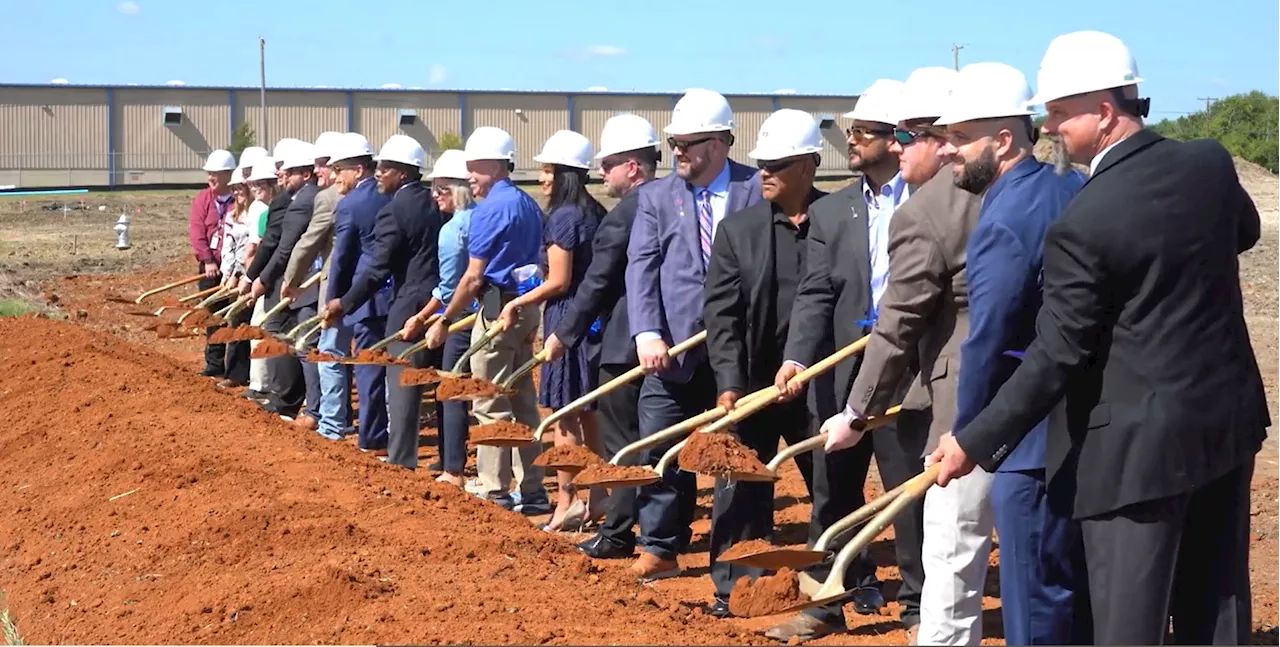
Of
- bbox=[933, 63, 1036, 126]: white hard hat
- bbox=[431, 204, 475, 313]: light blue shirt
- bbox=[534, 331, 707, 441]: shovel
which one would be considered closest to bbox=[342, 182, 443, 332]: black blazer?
bbox=[431, 204, 475, 313]: light blue shirt

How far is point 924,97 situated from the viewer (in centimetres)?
552

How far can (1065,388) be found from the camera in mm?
4094

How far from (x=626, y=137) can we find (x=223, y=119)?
51.1 m

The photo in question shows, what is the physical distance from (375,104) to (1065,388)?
55594 millimetres

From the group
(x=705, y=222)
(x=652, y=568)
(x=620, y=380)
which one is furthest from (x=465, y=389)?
(x=705, y=222)

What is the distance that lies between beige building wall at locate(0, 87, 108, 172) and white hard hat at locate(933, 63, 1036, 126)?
50.7m

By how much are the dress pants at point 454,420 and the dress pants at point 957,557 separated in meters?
4.73

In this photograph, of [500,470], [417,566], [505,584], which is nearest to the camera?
[505,584]

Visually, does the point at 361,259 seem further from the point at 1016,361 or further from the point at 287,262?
the point at 1016,361

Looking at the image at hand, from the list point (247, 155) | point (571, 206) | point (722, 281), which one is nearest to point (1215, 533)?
point (722, 281)

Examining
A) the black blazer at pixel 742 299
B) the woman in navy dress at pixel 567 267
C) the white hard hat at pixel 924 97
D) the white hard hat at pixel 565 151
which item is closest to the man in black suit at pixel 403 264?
the woman in navy dress at pixel 567 267

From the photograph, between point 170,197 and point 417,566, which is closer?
point 417,566

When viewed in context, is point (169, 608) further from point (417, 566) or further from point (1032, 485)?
point (1032, 485)

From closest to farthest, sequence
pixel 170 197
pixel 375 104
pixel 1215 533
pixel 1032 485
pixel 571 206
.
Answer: pixel 1215 533
pixel 1032 485
pixel 571 206
pixel 170 197
pixel 375 104
